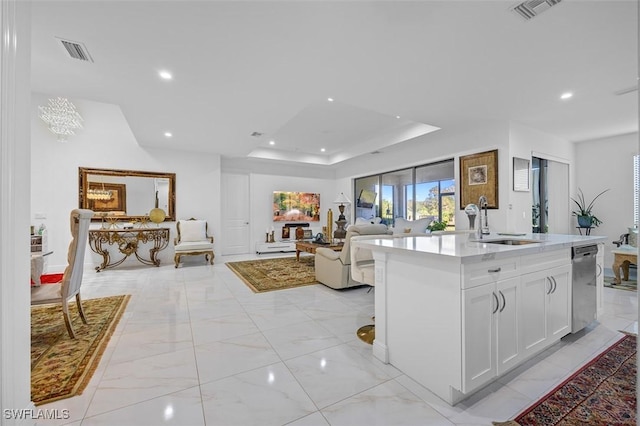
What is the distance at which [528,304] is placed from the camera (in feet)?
6.26

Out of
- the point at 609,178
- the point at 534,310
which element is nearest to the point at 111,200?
the point at 534,310

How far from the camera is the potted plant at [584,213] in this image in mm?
5191

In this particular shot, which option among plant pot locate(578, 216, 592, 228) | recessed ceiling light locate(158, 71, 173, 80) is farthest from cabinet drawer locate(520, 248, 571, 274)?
plant pot locate(578, 216, 592, 228)

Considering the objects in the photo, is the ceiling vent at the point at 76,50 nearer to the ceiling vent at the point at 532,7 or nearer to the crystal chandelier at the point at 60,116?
the crystal chandelier at the point at 60,116

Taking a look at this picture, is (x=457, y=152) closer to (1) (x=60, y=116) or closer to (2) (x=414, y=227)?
(2) (x=414, y=227)

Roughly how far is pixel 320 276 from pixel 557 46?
3.79 meters

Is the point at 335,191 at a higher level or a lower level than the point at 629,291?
higher

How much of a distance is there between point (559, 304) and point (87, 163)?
7524 mm

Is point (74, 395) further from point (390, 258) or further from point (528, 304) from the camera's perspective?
point (528, 304)

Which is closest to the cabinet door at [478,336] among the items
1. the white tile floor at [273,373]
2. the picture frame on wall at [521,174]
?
the white tile floor at [273,373]

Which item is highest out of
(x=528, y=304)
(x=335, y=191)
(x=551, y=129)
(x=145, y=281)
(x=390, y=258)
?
(x=551, y=129)

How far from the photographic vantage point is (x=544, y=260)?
204 centimetres

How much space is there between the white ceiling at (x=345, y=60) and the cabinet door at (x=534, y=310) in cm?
206

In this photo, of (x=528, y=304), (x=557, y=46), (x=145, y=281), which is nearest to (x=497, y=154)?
(x=557, y=46)
